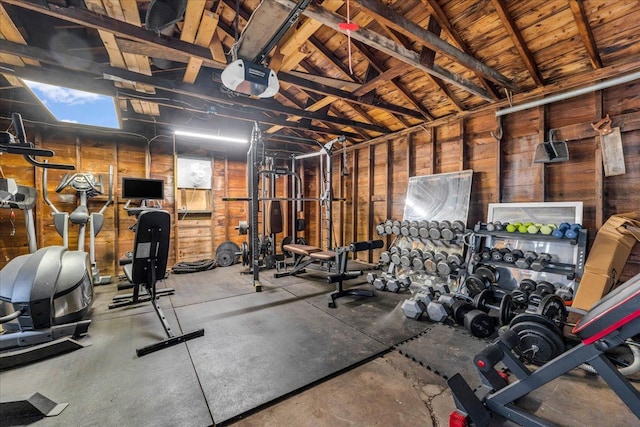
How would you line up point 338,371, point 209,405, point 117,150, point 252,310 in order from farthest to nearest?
1. point 117,150
2. point 252,310
3. point 338,371
4. point 209,405

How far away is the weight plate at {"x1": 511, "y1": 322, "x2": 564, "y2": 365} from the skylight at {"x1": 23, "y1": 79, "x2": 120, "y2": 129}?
5329mm

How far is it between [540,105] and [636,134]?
39.2 inches

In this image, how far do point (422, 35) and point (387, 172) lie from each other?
327 cm

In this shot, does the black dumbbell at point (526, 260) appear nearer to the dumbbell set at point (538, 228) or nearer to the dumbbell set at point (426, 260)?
the dumbbell set at point (538, 228)

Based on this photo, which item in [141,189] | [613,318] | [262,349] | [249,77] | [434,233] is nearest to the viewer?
[613,318]

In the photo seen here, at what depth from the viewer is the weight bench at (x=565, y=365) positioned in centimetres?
110

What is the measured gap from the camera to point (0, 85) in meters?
3.72

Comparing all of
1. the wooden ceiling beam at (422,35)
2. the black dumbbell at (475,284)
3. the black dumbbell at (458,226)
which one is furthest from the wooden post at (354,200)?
the wooden ceiling beam at (422,35)

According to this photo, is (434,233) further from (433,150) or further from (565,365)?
(565,365)

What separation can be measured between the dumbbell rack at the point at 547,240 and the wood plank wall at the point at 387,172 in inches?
18.0

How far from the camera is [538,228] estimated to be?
3.10m

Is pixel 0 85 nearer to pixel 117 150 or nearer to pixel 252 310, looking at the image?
pixel 117 150

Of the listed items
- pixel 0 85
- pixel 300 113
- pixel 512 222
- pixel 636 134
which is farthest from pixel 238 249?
pixel 636 134

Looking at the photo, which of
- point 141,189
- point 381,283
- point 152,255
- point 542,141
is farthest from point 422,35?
point 141,189
